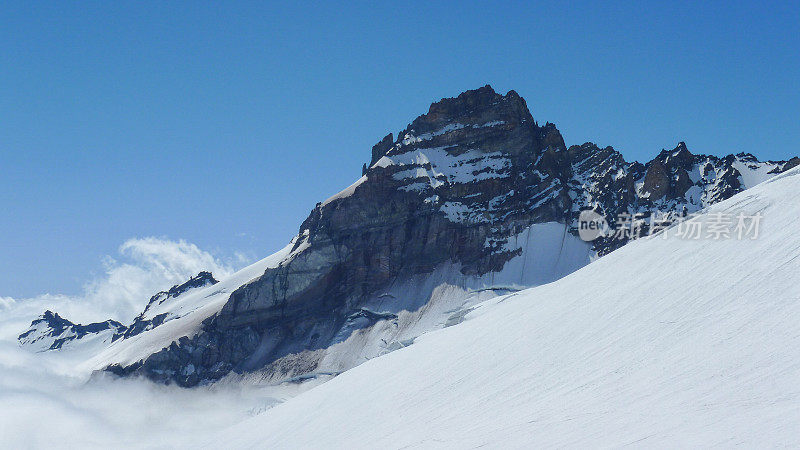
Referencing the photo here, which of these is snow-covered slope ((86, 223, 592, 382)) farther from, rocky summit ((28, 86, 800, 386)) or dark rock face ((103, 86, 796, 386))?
dark rock face ((103, 86, 796, 386))

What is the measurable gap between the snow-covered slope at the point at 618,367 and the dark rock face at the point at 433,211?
3566 inches

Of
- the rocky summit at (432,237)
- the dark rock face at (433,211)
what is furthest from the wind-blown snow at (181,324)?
the dark rock face at (433,211)

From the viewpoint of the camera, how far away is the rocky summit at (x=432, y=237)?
→ 13388 centimetres

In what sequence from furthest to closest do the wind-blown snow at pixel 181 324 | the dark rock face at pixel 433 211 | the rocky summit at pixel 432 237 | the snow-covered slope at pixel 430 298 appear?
1. the wind-blown snow at pixel 181 324
2. the dark rock face at pixel 433 211
3. the rocky summit at pixel 432 237
4. the snow-covered slope at pixel 430 298

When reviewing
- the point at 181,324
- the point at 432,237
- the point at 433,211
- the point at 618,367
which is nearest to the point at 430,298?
the point at 432,237

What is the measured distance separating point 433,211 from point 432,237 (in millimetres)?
5555

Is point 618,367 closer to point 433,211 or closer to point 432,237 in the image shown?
point 432,237

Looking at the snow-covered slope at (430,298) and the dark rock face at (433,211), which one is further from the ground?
the dark rock face at (433,211)

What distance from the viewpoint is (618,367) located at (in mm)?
29625

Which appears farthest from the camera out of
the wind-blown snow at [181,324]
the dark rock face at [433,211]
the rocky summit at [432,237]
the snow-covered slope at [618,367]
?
the wind-blown snow at [181,324]

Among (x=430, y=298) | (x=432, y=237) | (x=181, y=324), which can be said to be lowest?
(x=430, y=298)

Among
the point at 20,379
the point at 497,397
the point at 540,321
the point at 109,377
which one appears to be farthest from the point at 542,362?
the point at 20,379

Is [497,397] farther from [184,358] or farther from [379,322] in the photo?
[184,358]

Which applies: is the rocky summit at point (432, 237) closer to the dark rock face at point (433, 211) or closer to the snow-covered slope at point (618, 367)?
the dark rock face at point (433, 211)
